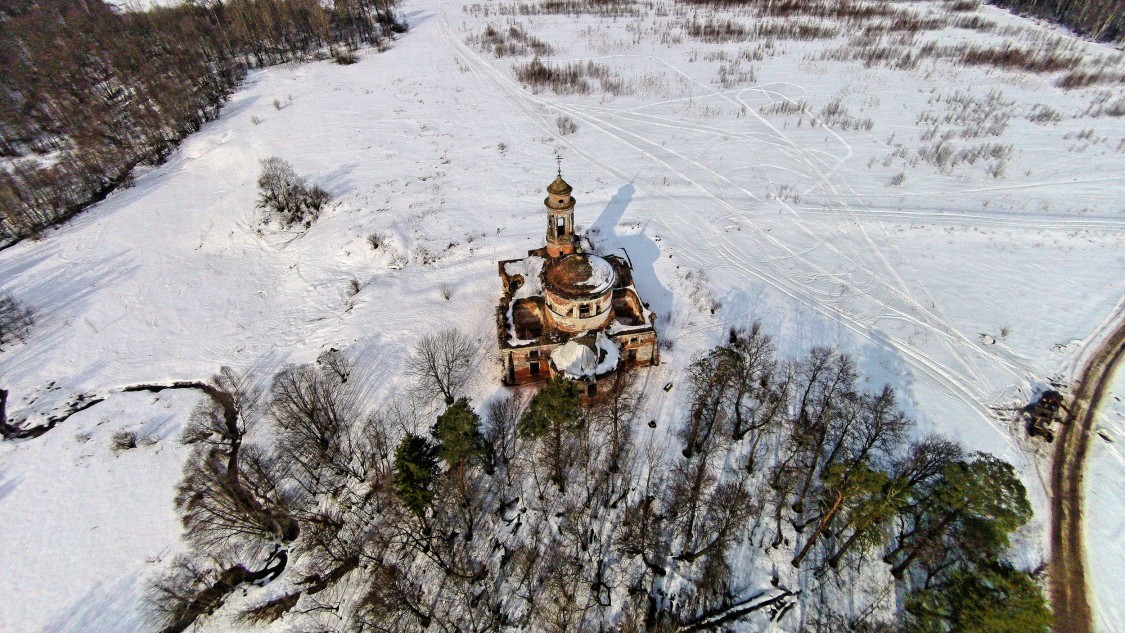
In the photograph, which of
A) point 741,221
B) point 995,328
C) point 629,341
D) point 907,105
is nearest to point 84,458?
point 629,341

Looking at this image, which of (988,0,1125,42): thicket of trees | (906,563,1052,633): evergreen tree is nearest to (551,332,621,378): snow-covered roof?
(906,563,1052,633): evergreen tree

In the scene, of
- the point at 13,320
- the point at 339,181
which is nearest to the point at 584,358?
the point at 339,181

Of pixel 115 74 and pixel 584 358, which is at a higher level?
pixel 115 74

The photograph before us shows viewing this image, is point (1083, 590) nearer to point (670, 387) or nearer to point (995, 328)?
point (995, 328)

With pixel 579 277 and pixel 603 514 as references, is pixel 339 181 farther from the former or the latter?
pixel 603 514

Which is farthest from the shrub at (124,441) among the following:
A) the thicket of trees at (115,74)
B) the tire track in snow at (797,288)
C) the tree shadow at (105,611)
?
the tire track in snow at (797,288)

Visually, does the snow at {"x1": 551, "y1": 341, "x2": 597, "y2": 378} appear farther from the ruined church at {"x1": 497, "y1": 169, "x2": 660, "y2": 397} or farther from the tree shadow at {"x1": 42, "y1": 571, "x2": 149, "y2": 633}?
the tree shadow at {"x1": 42, "y1": 571, "x2": 149, "y2": 633}

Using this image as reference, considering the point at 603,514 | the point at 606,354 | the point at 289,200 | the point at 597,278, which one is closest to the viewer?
the point at 603,514
